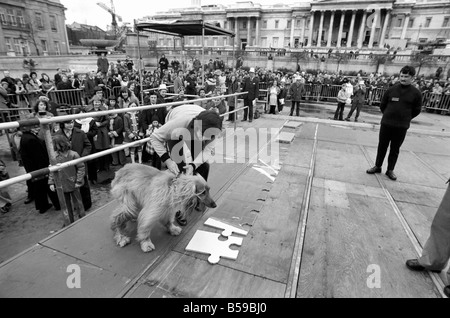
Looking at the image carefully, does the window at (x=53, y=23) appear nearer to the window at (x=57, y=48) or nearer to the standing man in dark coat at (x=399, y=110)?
the window at (x=57, y=48)

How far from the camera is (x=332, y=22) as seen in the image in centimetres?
6700

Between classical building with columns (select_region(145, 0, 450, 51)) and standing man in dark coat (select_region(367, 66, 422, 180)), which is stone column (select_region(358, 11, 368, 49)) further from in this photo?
standing man in dark coat (select_region(367, 66, 422, 180))

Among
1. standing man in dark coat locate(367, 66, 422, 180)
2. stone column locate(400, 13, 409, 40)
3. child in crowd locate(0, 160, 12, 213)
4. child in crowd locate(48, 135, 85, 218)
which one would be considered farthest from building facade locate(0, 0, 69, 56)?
stone column locate(400, 13, 409, 40)

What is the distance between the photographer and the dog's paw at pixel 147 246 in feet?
8.82

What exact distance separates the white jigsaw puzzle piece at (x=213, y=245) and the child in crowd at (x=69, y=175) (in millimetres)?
2021

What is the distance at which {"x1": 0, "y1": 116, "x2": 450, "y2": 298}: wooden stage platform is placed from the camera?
7.55 ft

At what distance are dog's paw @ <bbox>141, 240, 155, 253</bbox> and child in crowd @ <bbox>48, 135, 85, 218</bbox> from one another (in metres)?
1.62

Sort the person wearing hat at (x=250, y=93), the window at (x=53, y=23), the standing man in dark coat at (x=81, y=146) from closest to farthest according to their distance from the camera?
the standing man in dark coat at (x=81, y=146) < the person wearing hat at (x=250, y=93) < the window at (x=53, y=23)

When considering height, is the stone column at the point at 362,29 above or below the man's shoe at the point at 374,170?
above

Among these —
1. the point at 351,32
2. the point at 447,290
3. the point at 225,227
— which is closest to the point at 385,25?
the point at 351,32

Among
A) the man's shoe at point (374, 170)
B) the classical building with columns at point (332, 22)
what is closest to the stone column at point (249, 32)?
the classical building with columns at point (332, 22)

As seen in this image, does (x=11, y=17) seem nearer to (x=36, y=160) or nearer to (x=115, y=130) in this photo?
(x=115, y=130)

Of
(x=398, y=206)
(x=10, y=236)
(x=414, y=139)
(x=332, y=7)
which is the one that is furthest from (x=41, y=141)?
(x=332, y=7)

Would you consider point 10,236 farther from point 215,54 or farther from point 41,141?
point 215,54
